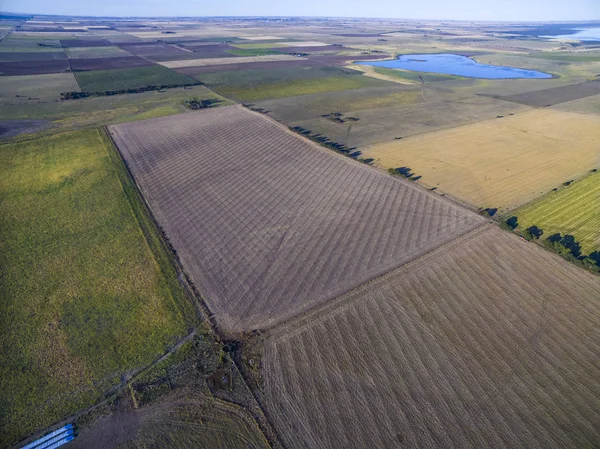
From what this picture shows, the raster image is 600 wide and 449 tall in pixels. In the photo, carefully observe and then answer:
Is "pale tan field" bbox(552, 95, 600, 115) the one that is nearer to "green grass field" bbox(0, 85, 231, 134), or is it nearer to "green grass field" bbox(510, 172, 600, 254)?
"green grass field" bbox(510, 172, 600, 254)

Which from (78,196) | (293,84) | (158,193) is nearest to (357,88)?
(293,84)

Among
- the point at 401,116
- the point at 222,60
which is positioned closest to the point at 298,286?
the point at 401,116

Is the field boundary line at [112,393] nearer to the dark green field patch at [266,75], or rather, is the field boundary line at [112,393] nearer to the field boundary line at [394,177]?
the field boundary line at [394,177]

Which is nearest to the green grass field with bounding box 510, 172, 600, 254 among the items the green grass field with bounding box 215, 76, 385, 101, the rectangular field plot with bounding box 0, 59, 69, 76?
the green grass field with bounding box 215, 76, 385, 101

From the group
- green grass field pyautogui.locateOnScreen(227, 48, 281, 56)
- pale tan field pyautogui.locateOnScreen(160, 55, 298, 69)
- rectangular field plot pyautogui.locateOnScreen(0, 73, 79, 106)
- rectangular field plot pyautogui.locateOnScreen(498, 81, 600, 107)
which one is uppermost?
green grass field pyautogui.locateOnScreen(227, 48, 281, 56)

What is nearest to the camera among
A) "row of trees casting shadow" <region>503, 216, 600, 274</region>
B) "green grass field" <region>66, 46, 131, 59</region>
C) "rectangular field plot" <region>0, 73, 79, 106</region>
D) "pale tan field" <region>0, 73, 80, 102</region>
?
"row of trees casting shadow" <region>503, 216, 600, 274</region>

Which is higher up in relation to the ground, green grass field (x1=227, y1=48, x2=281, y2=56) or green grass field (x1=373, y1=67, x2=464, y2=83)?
green grass field (x1=227, y1=48, x2=281, y2=56)
